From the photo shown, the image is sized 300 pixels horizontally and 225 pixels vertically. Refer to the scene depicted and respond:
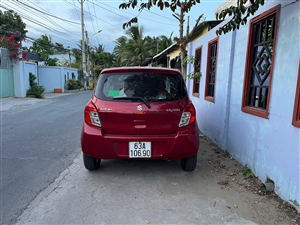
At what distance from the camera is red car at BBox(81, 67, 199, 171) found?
9.89 ft

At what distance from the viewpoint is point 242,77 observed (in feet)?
12.4

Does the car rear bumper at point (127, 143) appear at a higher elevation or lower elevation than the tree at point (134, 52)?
lower

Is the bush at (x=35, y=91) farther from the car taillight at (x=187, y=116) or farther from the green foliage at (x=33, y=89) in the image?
the car taillight at (x=187, y=116)

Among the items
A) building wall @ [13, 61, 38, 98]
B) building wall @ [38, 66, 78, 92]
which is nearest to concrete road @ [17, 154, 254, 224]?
building wall @ [13, 61, 38, 98]

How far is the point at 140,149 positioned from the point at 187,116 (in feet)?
2.66

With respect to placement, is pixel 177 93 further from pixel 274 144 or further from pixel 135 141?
pixel 274 144

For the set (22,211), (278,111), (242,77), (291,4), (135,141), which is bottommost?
(22,211)

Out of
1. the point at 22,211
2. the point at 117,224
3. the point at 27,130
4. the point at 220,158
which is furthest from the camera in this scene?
the point at 27,130

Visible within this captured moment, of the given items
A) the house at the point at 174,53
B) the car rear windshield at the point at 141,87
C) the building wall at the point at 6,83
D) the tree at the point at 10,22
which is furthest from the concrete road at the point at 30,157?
the tree at the point at 10,22

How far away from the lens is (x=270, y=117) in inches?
115

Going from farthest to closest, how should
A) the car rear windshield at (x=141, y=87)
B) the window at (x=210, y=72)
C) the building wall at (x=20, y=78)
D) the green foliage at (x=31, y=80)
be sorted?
the green foliage at (x=31, y=80), the building wall at (x=20, y=78), the window at (x=210, y=72), the car rear windshield at (x=141, y=87)

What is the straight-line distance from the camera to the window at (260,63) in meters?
3.06

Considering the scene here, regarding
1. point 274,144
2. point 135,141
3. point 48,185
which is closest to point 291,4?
point 274,144

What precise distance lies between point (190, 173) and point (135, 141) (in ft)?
3.81
